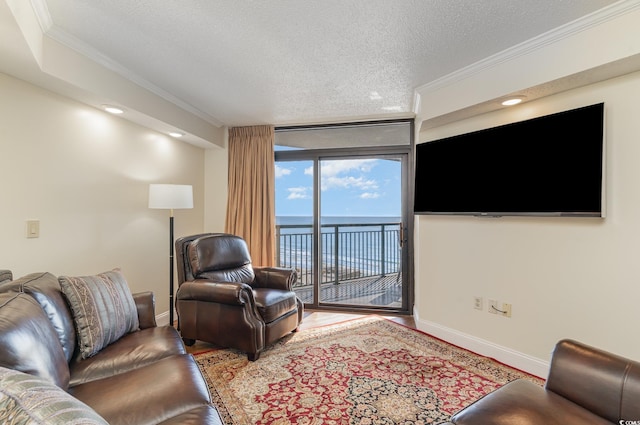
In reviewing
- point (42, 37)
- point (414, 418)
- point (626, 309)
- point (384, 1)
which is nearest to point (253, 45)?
point (384, 1)

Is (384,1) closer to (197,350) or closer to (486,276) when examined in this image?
(486,276)

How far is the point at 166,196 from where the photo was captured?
2.90m

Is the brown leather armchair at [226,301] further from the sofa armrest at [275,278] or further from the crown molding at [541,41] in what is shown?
the crown molding at [541,41]

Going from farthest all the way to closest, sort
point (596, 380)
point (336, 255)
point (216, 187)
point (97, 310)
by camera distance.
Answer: point (336, 255) → point (216, 187) → point (97, 310) → point (596, 380)

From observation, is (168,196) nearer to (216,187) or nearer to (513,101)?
(216,187)

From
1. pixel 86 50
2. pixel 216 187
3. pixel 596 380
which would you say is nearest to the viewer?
pixel 596 380

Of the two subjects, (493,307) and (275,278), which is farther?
(275,278)

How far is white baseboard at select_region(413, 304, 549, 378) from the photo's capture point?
2.29 metres

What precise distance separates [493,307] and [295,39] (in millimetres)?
2673

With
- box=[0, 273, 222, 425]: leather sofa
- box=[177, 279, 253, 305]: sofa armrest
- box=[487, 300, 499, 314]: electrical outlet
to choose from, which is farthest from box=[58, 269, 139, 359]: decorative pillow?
box=[487, 300, 499, 314]: electrical outlet

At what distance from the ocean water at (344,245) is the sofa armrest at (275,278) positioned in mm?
899

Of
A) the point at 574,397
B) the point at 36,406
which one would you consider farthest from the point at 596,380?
the point at 36,406

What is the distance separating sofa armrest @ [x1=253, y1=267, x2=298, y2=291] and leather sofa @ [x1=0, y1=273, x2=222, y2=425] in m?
1.47

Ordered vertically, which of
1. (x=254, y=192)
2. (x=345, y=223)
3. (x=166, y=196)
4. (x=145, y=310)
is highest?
(x=254, y=192)
